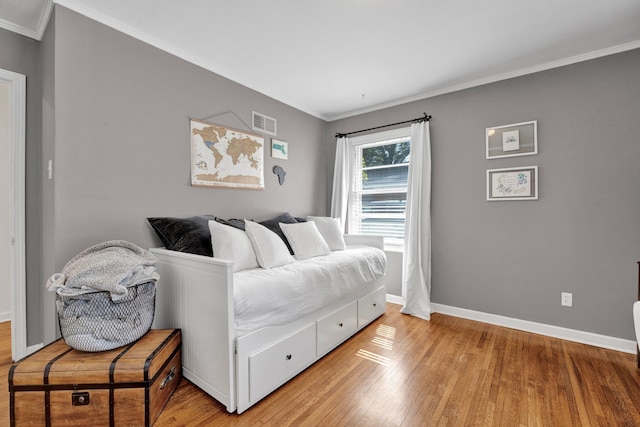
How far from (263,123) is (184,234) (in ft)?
5.00

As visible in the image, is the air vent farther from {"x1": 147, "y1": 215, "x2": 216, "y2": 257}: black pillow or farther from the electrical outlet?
the electrical outlet

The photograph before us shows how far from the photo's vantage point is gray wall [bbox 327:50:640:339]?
226cm

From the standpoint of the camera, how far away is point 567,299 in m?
2.47

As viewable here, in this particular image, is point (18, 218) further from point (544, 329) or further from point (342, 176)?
point (544, 329)

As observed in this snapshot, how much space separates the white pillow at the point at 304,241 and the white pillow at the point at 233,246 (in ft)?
1.68

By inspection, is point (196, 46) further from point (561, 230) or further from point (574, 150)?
point (561, 230)

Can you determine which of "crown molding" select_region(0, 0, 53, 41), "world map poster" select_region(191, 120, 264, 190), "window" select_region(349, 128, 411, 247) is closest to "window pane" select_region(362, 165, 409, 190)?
"window" select_region(349, 128, 411, 247)

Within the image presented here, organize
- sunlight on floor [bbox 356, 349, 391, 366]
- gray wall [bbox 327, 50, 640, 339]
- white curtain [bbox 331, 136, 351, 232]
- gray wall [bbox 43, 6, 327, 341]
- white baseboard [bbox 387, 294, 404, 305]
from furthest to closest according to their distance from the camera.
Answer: white curtain [bbox 331, 136, 351, 232] → white baseboard [bbox 387, 294, 404, 305] → gray wall [bbox 327, 50, 640, 339] → sunlight on floor [bbox 356, 349, 391, 366] → gray wall [bbox 43, 6, 327, 341]

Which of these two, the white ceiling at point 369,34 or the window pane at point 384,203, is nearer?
the white ceiling at point 369,34

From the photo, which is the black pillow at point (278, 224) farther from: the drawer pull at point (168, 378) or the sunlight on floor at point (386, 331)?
the drawer pull at point (168, 378)

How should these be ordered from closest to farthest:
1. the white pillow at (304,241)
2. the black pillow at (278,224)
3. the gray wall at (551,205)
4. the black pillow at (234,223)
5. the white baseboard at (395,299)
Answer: the gray wall at (551,205) → the black pillow at (234,223) → the white pillow at (304,241) → the black pillow at (278,224) → the white baseboard at (395,299)

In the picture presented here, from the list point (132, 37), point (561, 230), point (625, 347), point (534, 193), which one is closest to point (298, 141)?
point (132, 37)

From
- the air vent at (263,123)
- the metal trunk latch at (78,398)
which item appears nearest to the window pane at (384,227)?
the air vent at (263,123)

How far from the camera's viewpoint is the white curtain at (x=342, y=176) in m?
3.74
